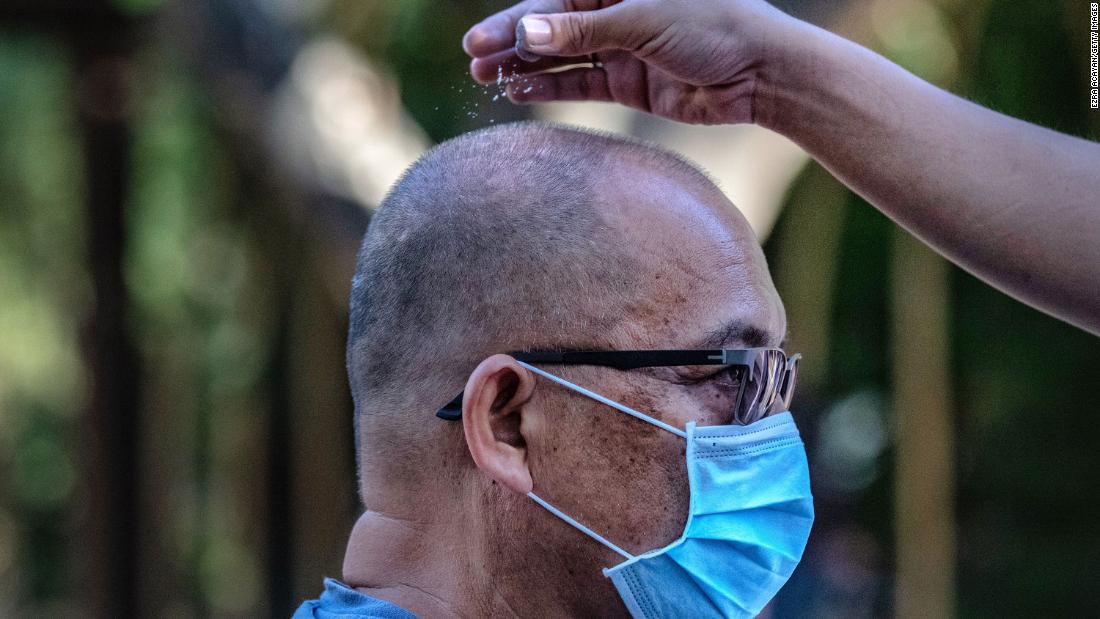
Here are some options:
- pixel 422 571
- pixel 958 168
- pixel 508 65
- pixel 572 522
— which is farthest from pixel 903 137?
pixel 422 571

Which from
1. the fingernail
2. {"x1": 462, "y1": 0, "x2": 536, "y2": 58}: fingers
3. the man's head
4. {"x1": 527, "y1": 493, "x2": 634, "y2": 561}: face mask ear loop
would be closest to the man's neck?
the man's head

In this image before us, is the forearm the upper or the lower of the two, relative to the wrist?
lower

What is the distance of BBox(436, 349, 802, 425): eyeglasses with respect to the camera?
2.57 meters

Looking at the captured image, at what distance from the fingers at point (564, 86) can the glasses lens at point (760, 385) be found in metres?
0.79

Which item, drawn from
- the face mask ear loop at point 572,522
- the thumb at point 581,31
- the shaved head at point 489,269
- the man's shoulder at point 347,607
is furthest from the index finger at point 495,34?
the man's shoulder at point 347,607

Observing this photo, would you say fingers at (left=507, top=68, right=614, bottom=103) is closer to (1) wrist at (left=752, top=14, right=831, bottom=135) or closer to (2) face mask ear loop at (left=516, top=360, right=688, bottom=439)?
(1) wrist at (left=752, top=14, right=831, bottom=135)

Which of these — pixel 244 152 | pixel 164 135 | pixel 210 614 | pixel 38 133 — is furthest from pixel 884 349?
pixel 210 614

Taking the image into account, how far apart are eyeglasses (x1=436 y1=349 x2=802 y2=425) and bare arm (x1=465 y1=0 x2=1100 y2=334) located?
422 millimetres

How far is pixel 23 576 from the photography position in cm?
1959

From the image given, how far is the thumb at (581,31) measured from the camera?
8.25 ft

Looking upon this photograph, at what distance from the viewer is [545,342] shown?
2.58 m

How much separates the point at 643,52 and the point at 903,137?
0.58 metres

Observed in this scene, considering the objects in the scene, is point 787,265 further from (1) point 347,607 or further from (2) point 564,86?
(1) point 347,607

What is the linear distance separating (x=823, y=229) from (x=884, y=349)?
134cm
